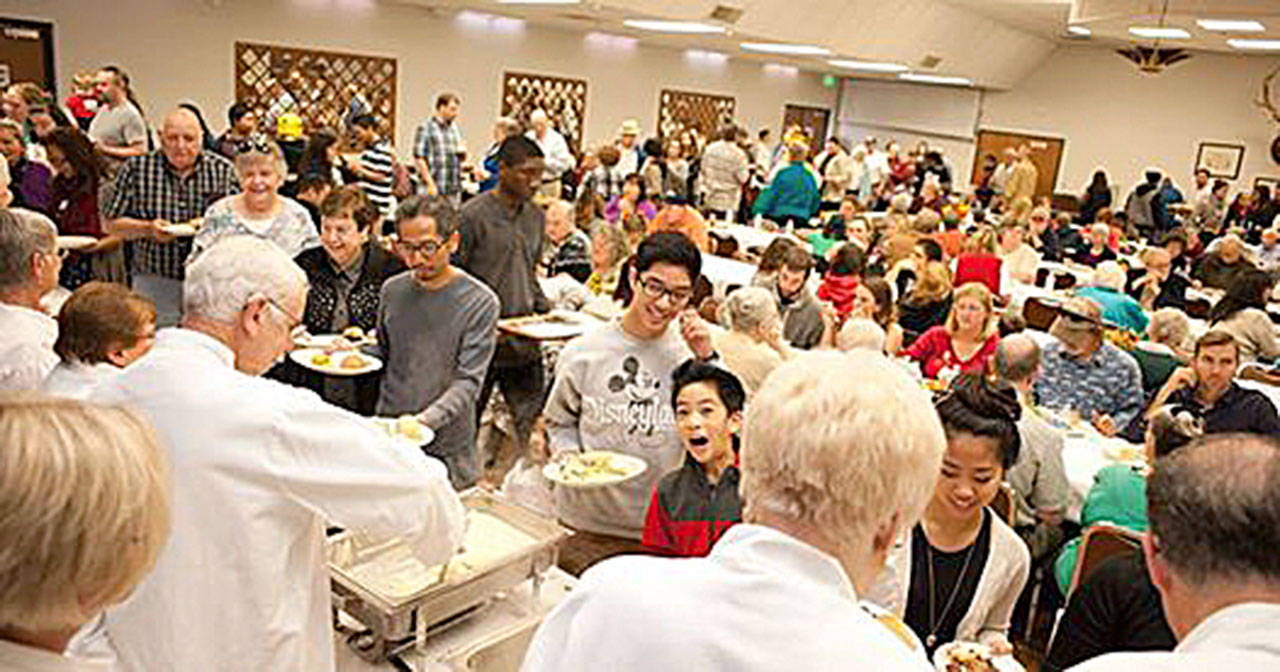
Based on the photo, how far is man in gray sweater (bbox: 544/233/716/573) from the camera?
2.85 metres

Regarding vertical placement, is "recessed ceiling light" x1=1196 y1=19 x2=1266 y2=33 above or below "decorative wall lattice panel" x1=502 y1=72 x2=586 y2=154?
above

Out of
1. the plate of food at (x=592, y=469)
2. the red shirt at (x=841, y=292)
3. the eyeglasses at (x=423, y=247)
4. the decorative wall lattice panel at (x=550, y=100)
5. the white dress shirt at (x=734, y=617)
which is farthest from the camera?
the decorative wall lattice panel at (x=550, y=100)

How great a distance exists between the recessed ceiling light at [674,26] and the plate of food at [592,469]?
8898 millimetres

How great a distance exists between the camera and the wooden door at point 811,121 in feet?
64.7

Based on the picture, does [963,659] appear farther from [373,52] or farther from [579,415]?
[373,52]

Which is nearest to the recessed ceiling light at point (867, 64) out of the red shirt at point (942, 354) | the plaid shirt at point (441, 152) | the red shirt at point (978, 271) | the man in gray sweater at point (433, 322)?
the plaid shirt at point (441, 152)

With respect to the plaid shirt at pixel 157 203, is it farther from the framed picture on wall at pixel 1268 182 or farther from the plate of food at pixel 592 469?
the framed picture on wall at pixel 1268 182

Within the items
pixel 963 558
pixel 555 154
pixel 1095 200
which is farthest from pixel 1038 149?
pixel 963 558

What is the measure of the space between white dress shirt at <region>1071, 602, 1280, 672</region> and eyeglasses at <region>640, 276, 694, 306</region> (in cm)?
176

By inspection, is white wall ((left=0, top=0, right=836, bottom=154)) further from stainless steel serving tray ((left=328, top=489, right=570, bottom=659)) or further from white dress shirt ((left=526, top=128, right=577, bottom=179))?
stainless steel serving tray ((left=328, top=489, right=570, bottom=659))

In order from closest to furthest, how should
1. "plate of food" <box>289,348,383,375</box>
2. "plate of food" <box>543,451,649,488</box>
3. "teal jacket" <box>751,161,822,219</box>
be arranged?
"plate of food" <box>543,451,649,488</box> → "plate of food" <box>289,348,383,375</box> → "teal jacket" <box>751,161,822,219</box>

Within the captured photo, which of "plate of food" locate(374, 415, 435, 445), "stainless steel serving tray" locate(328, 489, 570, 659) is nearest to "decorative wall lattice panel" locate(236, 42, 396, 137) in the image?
"plate of food" locate(374, 415, 435, 445)

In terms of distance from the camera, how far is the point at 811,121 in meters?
Answer: 20.5

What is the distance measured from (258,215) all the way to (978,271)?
5.02 metres
